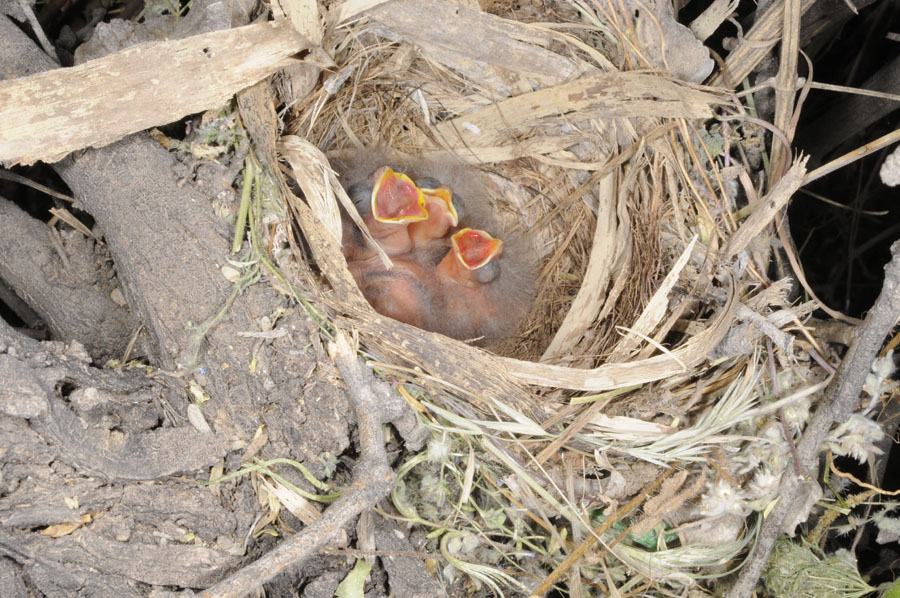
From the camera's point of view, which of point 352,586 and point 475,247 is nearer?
point 352,586

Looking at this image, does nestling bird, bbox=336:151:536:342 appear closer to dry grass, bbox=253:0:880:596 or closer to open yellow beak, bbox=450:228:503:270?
open yellow beak, bbox=450:228:503:270

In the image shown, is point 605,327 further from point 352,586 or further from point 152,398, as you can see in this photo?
point 152,398

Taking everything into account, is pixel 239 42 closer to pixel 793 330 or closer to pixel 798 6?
pixel 798 6

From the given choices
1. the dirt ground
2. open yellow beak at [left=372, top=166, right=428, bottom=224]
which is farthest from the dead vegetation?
open yellow beak at [left=372, top=166, right=428, bottom=224]

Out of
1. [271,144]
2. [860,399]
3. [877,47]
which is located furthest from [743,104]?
[271,144]

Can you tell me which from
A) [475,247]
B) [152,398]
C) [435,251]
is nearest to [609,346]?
[475,247]
